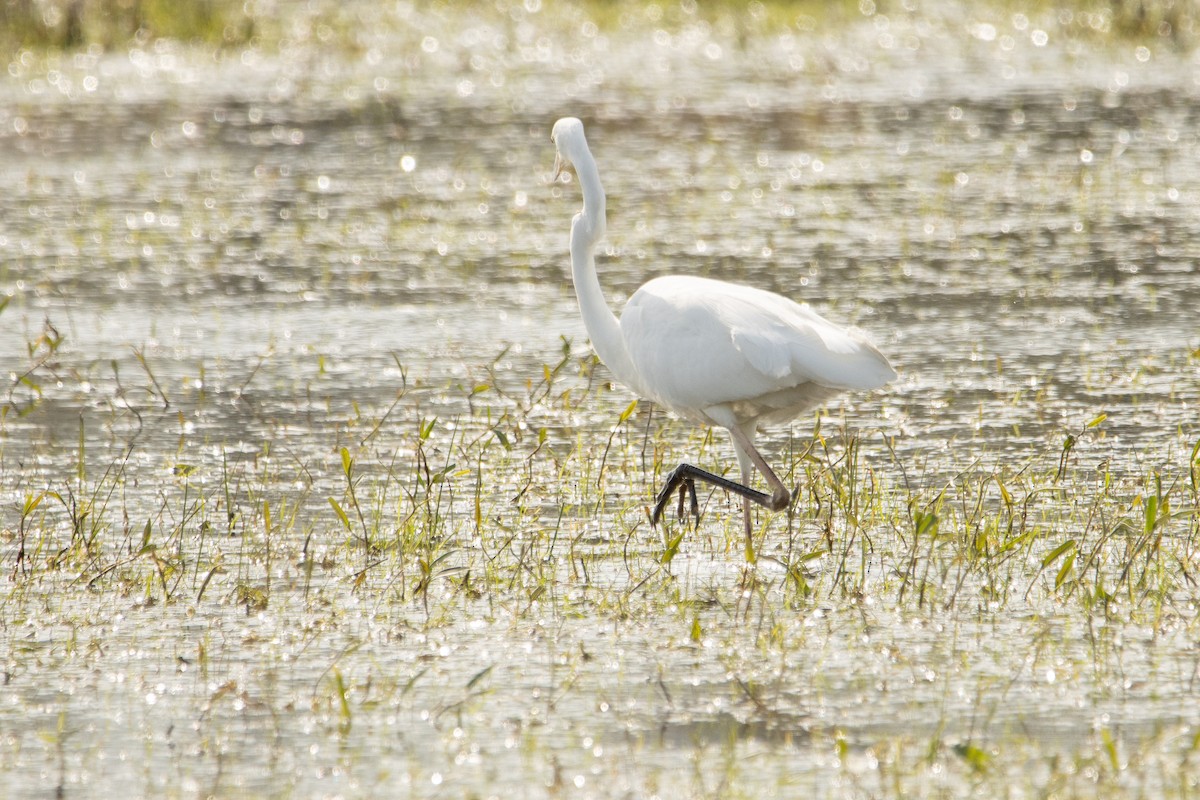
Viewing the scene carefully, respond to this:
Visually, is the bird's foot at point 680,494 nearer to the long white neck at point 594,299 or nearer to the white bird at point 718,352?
the white bird at point 718,352

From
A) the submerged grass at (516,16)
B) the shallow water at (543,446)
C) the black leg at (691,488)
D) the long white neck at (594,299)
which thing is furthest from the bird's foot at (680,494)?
the submerged grass at (516,16)

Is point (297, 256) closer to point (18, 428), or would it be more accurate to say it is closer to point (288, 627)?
point (18, 428)

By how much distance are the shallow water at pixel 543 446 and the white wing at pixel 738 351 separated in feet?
1.38

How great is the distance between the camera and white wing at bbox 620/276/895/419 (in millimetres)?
5090

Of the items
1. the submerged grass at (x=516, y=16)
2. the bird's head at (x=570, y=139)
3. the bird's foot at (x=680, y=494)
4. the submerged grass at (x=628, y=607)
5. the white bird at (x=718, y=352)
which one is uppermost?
the submerged grass at (x=516, y=16)

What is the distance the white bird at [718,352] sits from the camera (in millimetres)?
5113

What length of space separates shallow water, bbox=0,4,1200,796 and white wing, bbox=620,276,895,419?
42 centimetres

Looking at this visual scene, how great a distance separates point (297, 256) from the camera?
9.73 metres

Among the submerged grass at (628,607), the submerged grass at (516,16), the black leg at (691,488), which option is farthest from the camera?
the submerged grass at (516,16)

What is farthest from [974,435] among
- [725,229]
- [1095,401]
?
[725,229]

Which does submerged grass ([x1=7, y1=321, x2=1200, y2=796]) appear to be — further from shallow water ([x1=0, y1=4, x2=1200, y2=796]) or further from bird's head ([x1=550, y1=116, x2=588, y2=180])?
bird's head ([x1=550, y1=116, x2=588, y2=180])

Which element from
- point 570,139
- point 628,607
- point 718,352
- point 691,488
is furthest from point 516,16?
point 628,607

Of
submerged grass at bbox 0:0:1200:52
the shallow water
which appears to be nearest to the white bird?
the shallow water

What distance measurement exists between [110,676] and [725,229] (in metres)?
6.03
